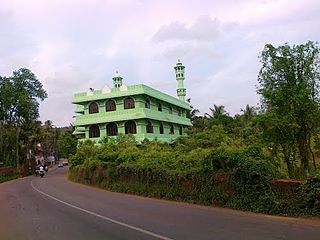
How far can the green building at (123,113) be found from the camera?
155ft

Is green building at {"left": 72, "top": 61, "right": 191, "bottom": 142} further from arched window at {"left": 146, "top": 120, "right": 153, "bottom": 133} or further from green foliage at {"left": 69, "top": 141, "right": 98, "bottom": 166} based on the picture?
green foliage at {"left": 69, "top": 141, "right": 98, "bottom": 166}

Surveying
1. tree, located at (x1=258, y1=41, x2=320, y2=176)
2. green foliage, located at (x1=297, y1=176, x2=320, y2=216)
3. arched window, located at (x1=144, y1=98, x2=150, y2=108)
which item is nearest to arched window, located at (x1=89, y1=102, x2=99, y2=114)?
arched window, located at (x1=144, y1=98, x2=150, y2=108)

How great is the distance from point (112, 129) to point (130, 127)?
2439 mm

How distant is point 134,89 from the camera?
46875 mm

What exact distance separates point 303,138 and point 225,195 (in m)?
4.93

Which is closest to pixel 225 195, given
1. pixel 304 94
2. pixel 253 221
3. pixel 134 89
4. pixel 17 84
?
pixel 253 221

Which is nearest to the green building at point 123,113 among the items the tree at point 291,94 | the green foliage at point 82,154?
the green foliage at point 82,154

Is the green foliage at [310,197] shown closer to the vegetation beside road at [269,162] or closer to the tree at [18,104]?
the vegetation beside road at [269,162]

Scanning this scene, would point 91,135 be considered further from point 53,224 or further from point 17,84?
point 53,224

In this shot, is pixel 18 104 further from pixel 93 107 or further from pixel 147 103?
pixel 147 103

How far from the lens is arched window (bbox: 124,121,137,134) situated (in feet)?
157

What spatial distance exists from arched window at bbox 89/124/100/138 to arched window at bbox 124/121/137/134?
12.4 feet

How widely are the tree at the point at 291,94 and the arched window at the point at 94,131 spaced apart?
33393 millimetres

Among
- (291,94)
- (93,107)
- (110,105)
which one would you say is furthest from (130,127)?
(291,94)
